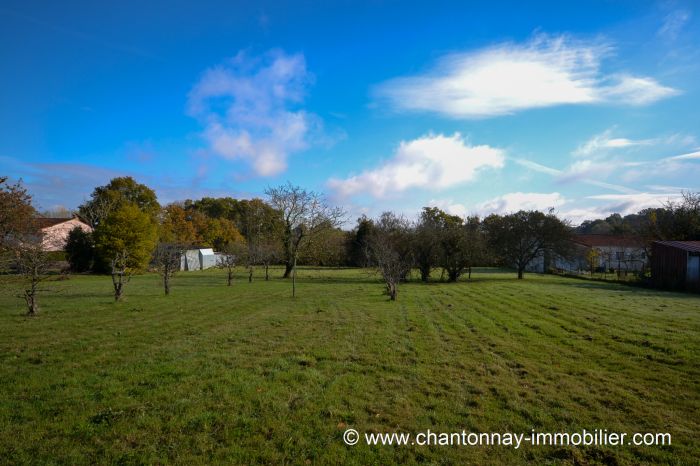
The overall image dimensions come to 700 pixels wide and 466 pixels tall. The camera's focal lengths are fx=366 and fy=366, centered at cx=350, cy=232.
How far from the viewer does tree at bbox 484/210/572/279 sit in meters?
34.2

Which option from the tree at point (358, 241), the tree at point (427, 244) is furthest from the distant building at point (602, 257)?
the tree at point (358, 241)

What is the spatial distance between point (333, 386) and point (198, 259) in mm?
47130

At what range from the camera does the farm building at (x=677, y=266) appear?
24031mm

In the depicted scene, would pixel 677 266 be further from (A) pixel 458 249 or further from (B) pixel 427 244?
(B) pixel 427 244

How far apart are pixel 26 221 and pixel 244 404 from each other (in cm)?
1659

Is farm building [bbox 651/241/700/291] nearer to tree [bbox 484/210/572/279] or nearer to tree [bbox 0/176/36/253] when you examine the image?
tree [bbox 484/210/572/279]

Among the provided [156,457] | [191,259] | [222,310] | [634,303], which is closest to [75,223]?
[191,259]

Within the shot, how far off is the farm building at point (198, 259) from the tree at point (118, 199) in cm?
698

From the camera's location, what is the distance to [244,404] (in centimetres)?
557

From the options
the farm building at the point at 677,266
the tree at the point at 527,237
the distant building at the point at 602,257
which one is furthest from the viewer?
the distant building at the point at 602,257

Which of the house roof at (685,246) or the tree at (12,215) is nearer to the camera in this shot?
the tree at (12,215)

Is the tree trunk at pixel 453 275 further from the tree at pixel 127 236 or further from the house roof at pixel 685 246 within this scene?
the tree at pixel 127 236

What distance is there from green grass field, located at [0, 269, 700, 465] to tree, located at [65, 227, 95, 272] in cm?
3199

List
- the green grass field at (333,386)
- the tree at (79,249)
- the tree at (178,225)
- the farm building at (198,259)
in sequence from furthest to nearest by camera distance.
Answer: the tree at (178,225)
the farm building at (198,259)
the tree at (79,249)
the green grass field at (333,386)
